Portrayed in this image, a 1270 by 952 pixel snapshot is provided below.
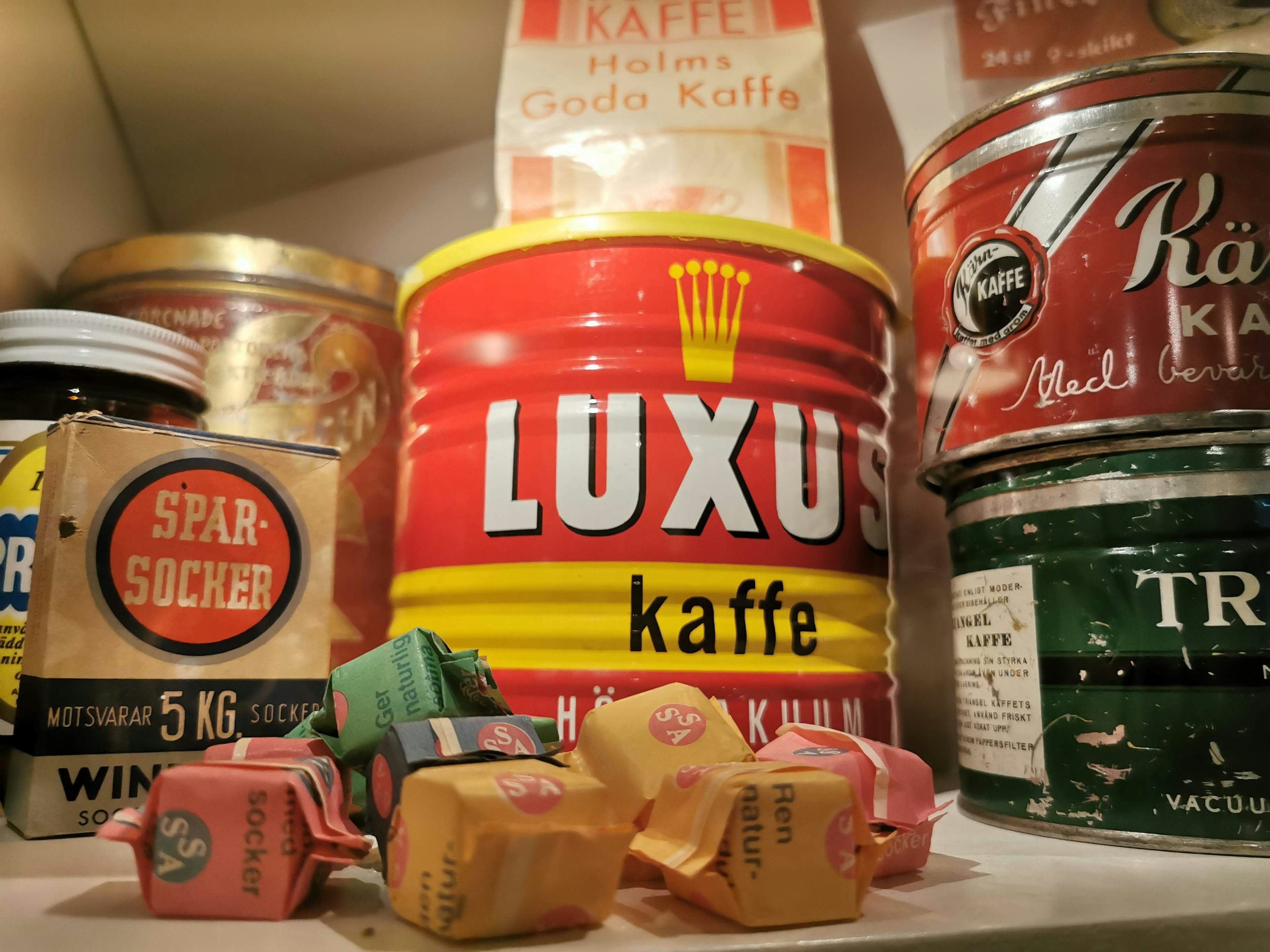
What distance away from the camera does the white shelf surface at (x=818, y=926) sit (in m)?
0.43

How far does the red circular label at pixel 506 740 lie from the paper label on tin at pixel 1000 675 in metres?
0.36

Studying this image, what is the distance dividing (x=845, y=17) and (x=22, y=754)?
3.78 ft

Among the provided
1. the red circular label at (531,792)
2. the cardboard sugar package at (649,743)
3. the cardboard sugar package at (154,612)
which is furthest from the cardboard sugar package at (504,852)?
the cardboard sugar package at (154,612)

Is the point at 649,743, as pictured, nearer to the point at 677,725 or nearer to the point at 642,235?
the point at 677,725

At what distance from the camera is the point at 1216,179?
2.22ft

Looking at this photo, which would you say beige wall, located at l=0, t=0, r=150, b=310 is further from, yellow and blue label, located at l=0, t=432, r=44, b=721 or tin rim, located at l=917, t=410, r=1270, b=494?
tin rim, located at l=917, t=410, r=1270, b=494

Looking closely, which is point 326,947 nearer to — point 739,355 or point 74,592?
point 74,592

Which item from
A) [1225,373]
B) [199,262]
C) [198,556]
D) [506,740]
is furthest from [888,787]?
[199,262]

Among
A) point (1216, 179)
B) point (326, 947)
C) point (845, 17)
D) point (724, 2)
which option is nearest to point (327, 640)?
point (326, 947)

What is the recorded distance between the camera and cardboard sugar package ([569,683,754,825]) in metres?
0.56

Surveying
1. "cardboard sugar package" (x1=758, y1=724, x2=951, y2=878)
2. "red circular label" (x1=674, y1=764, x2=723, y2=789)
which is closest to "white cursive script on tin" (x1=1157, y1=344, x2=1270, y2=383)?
"cardboard sugar package" (x1=758, y1=724, x2=951, y2=878)

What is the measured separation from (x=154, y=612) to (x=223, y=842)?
9.9 inches

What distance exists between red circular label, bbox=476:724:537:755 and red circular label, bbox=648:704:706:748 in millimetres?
76

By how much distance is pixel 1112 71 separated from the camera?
2.31 ft
